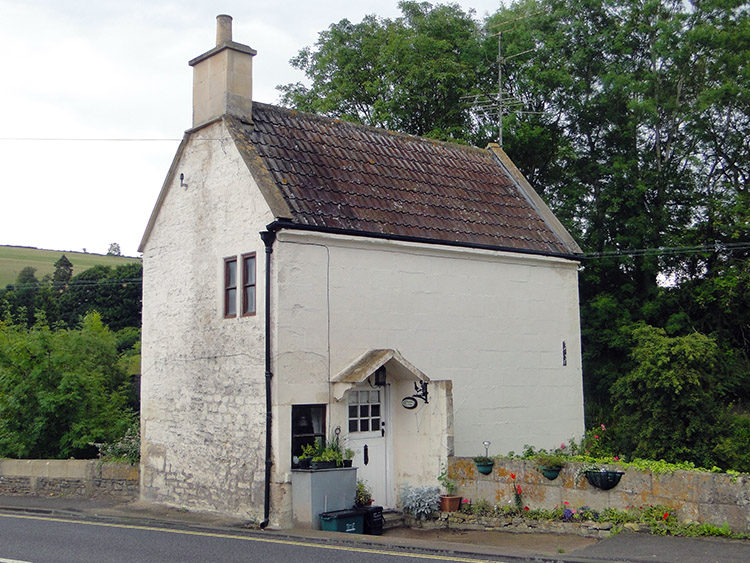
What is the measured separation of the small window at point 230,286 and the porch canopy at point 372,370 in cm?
251

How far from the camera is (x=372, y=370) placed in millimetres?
14266

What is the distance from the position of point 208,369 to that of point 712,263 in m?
19.9

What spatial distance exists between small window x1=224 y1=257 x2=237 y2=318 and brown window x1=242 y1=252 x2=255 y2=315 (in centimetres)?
40

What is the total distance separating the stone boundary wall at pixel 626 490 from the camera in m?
10.7

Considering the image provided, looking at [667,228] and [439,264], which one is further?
[667,228]

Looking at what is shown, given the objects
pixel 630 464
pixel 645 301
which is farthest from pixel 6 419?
pixel 645 301

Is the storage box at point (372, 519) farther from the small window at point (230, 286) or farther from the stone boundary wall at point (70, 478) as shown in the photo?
the stone boundary wall at point (70, 478)

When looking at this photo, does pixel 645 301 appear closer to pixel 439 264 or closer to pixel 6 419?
pixel 439 264

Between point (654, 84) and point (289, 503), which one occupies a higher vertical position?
point (654, 84)

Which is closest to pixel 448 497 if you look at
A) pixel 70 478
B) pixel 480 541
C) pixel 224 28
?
pixel 480 541

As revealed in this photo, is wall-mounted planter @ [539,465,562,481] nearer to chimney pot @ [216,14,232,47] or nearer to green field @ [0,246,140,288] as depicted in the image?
chimney pot @ [216,14,232,47]

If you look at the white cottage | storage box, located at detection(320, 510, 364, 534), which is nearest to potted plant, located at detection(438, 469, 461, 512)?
the white cottage

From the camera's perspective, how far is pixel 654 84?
28.8m

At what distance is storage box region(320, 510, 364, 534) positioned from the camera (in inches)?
513
